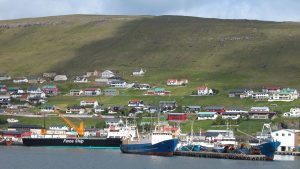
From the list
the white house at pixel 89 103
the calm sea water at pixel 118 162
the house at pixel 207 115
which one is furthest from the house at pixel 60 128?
the calm sea water at pixel 118 162

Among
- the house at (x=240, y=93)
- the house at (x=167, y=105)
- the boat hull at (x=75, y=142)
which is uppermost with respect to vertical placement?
the house at (x=240, y=93)

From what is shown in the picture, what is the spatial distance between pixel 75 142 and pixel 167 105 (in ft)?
134

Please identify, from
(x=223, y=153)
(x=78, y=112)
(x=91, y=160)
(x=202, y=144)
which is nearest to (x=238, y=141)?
(x=202, y=144)

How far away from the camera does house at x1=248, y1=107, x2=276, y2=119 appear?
518 feet

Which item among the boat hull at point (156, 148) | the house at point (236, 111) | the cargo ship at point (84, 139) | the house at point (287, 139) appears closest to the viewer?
the boat hull at point (156, 148)

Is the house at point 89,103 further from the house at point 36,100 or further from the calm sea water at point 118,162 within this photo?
the calm sea water at point 118,162

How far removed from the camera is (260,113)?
525ft

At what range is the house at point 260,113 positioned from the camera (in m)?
158

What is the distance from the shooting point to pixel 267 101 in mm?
178750

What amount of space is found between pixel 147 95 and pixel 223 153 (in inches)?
3048

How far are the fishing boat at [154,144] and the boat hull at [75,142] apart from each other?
11642 mm

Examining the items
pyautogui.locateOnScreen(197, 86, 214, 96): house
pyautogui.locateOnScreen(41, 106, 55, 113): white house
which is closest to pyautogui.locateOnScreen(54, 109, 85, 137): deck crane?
pyautogui.locateOnScreen(41, 106, 55, 113): white house

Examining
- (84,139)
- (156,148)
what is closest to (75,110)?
(84,139)

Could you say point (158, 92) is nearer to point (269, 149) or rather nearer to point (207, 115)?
point (207, 115)
